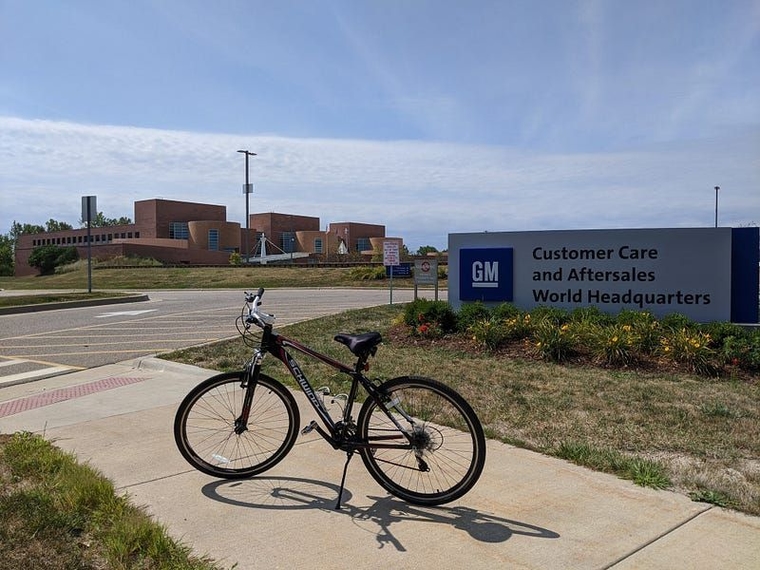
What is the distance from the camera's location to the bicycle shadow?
3520mm

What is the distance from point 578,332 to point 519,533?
5.71 metres

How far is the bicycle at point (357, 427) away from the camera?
3.89 meters

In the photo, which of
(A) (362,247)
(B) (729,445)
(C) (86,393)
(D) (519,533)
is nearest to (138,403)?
(C) (86,393)

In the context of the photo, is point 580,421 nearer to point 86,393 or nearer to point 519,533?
point 519,533

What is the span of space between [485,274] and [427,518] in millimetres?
7716

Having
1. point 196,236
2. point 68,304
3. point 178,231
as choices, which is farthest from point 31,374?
point 178,231

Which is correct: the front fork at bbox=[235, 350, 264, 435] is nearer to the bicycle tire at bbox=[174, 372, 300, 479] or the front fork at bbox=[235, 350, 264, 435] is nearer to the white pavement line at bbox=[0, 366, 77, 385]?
the bicycle tire at bbox=[174, 372, 300, 479]

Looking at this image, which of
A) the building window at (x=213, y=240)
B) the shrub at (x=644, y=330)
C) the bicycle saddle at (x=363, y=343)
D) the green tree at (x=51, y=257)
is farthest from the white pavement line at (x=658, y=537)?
the building window at (x=213, y=240)

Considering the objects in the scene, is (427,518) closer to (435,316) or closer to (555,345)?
(555,345)

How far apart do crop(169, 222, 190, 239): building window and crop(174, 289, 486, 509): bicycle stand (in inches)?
3233

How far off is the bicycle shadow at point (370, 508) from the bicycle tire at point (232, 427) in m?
0.14

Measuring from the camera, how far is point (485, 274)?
36.7 feet

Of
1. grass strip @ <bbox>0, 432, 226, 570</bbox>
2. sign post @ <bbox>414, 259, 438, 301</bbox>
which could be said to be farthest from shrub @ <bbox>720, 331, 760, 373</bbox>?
sign post @ <bbox>414, 259, 438, 301</bbox>

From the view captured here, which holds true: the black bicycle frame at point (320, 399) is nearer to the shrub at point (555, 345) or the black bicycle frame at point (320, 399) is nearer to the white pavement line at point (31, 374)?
the shrub at point (555, 345)
